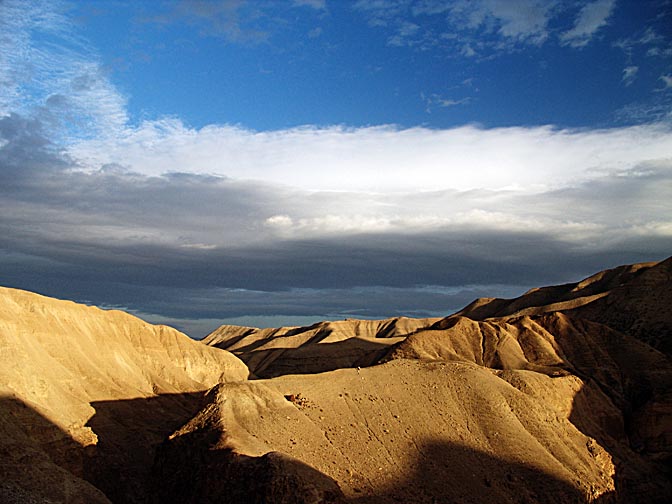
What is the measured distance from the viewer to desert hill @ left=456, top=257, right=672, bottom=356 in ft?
239

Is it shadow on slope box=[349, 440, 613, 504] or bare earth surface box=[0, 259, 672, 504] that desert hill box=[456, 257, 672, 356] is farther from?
shadow on slope box=[349, 440, 613, 504]

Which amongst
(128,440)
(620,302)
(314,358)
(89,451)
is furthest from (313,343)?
(89,451)

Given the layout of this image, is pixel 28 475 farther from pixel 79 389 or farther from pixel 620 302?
pixel 620 302

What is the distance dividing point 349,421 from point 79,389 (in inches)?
913

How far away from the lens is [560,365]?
56312 millimetres

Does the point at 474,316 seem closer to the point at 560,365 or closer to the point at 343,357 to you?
the point at 343,357

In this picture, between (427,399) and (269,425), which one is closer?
(269,425)

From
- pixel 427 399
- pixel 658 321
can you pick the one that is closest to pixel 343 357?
pixel 658 321

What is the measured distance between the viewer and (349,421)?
110 feet

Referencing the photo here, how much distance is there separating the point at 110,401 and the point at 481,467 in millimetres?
29652

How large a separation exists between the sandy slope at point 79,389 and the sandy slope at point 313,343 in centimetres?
2395

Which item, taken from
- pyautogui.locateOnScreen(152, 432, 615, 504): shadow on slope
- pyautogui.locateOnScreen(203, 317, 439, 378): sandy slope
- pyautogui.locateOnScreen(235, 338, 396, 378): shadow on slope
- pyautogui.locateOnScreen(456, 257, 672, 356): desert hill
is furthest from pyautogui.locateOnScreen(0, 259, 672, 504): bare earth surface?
pyautogui.locateOnScreen(235, 338, 396, 378): shadow on slope

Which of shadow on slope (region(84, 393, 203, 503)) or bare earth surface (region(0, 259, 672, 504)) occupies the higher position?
bare earth surface (region(0, 259, 672, 504))

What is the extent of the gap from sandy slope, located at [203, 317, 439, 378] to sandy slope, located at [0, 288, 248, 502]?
78.6ft
